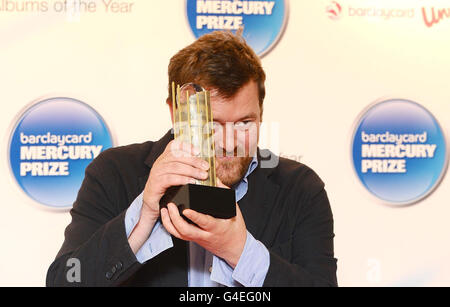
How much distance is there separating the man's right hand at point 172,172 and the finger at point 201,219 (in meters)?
0.06

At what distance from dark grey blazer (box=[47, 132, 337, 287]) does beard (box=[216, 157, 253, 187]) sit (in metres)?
0.06

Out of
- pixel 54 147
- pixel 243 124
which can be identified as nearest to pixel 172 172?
pixel 243 124

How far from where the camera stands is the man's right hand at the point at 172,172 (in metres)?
0.98

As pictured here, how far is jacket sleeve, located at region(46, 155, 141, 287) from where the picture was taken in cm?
112

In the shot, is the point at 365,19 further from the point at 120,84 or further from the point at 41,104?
the point at 41,104

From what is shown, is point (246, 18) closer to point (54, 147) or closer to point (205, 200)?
point (54, 147)

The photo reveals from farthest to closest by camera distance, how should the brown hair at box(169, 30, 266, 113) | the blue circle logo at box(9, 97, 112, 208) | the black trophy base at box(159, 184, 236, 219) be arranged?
1. the blue circle logo at box(9, 97, 112, 208)
2. the brown hair at box(169, 30, 266, 113)
3. the black trophy base at box(159, 184, 236, 219)

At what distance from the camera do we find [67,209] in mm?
1804

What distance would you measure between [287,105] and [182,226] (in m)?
0.99

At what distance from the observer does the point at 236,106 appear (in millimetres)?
1301

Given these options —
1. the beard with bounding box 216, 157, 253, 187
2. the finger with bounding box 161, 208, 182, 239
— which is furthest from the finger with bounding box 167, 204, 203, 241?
the beard with bounding box 216, 157, 253, 187

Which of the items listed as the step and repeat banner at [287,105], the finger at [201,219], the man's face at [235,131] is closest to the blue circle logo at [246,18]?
the step and repeat banner at [287,105]

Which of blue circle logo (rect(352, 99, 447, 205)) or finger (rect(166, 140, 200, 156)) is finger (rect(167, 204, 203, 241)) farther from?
blue circle logo (rect(352, 99, 447, 205))

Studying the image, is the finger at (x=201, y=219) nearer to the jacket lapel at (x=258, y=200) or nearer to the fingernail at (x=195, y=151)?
the fingernail at (x=195, y=151)
